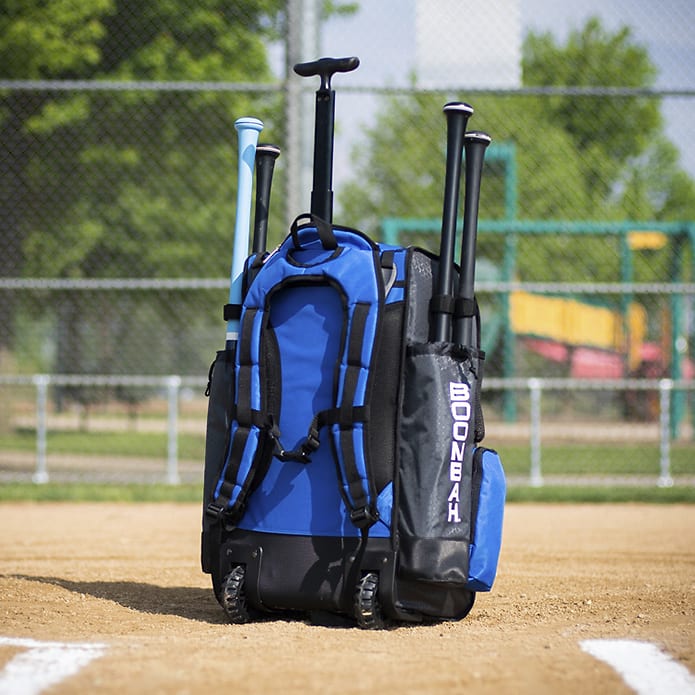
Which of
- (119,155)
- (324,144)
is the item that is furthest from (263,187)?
(119,155)

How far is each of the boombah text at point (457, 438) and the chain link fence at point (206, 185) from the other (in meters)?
4.87

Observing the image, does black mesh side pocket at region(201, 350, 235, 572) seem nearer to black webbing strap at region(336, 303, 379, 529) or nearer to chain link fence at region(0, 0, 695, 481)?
black webbing strap at region(336, 303, 379, 529)

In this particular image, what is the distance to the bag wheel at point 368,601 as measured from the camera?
3062mm

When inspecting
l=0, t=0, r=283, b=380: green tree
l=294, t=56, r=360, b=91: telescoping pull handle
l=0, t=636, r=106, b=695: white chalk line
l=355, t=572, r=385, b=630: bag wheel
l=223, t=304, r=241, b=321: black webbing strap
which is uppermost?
l=0, t=0, r=283, b=380: green tree

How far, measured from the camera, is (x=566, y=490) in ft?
25.8

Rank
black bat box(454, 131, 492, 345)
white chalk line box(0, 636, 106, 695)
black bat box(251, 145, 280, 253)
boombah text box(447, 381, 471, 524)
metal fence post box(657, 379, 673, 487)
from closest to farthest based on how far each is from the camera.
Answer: white chalk line box(0, 636, 106, 695), boombah text box(447, 381, 471, 524), black bat box(454, 131, 492, 345), black bat box(251, 145, 280, 253), metal fence post box(657, 379, 673, 487)

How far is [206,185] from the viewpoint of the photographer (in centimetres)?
1153

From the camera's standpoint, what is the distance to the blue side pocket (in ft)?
10.6

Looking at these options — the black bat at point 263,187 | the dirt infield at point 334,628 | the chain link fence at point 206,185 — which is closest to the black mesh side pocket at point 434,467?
the dirt infield at point 334,628

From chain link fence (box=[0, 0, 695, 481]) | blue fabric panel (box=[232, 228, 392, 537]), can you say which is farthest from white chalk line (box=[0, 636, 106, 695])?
chain link fence (box=[0, 0, 695, 481])

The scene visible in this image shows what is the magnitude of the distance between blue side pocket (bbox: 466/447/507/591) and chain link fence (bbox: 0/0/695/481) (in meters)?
4.77

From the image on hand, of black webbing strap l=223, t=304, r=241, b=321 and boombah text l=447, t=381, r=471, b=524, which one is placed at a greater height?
black webbing strap l=223, t=304, r=241, b=321

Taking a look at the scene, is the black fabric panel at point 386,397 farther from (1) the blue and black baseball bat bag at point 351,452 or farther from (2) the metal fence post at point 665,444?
(2) the metal fence post at point 665,444

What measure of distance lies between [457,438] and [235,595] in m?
0.85
